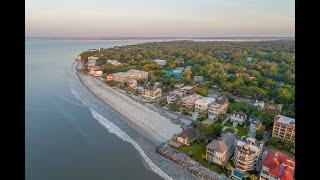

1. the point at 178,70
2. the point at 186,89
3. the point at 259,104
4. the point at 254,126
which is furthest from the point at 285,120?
the point at 178,70

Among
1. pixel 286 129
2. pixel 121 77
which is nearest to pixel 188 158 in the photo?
pixel 286 129

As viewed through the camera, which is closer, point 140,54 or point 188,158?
point 188,158

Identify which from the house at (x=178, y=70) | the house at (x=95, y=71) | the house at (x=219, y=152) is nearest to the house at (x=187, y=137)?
the house at (x=219, y=152)

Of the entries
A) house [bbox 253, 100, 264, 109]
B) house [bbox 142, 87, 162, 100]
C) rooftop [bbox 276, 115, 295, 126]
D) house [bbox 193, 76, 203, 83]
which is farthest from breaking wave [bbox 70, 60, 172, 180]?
house [bbox 193, 76, 203, 83]

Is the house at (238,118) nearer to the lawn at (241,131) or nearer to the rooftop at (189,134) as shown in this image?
the lawn at (241,131)

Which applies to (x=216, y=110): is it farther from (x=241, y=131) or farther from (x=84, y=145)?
(x=84, y=145)
